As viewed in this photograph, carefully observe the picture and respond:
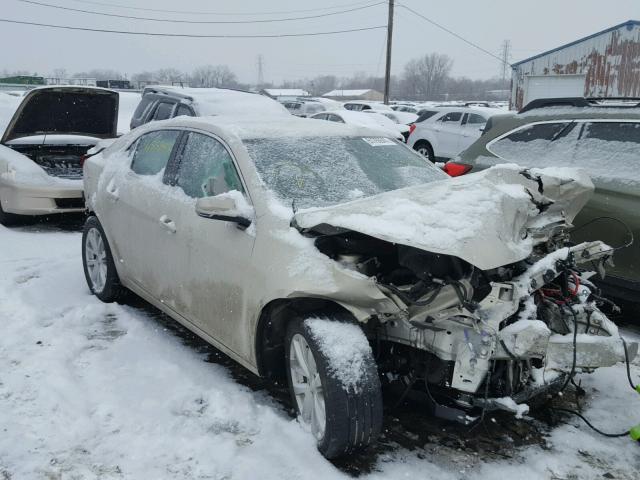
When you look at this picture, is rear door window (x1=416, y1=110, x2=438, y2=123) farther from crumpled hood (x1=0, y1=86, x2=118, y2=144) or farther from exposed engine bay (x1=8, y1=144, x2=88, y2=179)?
exposed engine bay (x1=8, y1=144, x2=88, y2=179)

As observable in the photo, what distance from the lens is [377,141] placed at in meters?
4.34

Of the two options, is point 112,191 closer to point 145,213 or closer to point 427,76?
point 145,213

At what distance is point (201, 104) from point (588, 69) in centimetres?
1670

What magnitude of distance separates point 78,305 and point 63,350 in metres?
0.91

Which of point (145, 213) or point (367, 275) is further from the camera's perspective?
point (145, 213)

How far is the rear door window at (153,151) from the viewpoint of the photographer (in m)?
4.33

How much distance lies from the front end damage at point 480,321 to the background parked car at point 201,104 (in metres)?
6.04

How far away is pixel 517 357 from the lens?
9.11 ft

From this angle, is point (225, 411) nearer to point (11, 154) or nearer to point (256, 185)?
point (256, 185)

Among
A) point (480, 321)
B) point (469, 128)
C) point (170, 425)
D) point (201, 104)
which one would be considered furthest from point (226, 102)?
point (469, 128)

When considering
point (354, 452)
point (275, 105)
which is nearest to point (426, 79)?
point (275, 105)

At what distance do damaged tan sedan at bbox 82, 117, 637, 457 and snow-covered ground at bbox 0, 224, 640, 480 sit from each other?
26cm

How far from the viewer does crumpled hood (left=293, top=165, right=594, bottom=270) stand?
8.68ft

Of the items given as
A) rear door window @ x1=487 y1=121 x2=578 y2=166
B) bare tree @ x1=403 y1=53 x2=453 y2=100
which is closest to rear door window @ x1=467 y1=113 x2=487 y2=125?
rear door window @ x1=487 y1=121 x2=578 y2=166
